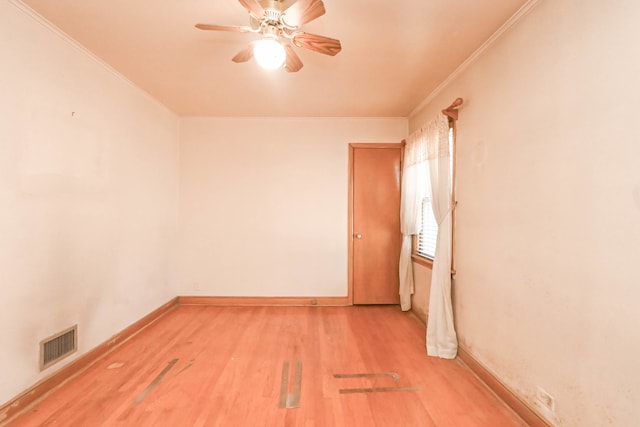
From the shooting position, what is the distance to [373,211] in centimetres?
421

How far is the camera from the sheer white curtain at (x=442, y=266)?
107 inches

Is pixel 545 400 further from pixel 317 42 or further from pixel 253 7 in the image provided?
pixel 253 7

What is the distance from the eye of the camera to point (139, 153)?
3359 mm

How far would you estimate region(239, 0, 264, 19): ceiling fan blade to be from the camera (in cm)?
154

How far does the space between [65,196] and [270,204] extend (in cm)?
228

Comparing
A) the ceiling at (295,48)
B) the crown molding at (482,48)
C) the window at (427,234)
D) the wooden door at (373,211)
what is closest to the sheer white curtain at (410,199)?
the window at (427,234)

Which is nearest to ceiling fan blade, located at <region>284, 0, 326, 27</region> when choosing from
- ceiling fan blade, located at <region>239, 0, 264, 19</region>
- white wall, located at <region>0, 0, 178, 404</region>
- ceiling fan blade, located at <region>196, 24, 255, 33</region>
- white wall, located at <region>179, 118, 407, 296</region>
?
ceiling fan blade, located at <region>239, 0, 264, 19</region>

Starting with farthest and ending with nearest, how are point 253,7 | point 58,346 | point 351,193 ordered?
point 351,193 → point 58,346 → point 253,7

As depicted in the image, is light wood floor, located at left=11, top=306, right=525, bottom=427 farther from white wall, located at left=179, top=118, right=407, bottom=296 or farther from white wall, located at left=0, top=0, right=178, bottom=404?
white wall, located at left=179, top=118, right=407, bottom=296

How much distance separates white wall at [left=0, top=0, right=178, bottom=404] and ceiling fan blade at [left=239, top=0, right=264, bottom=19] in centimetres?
161

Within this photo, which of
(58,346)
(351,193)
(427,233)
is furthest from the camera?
(351,193)

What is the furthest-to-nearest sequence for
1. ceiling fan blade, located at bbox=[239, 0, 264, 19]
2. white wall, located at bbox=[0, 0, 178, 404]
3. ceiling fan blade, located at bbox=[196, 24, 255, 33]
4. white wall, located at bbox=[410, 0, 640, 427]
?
white wall, located at bbox=[0, 0, 178, 404], ceiling fan blade, located at bbox=[196, 24, 255, 33], ceiling fan blade, located at bbox=[239, 0, 264, 19], white wall, located at bbox=[410, 0, 640, 427]

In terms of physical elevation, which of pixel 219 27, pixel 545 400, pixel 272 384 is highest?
pixel 219 27

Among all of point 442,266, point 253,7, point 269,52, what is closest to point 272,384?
point 442,266
